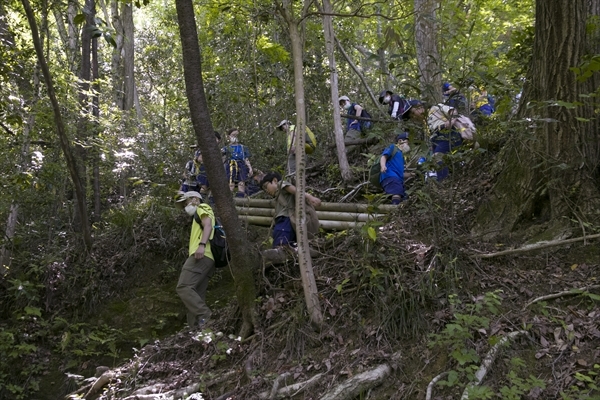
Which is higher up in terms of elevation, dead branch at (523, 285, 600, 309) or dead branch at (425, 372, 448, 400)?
dead branch at (523, 285, 600, 309)

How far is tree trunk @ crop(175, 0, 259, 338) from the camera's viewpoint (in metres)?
5.69

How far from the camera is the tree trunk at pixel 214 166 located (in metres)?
5.69

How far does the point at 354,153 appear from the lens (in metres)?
12.2

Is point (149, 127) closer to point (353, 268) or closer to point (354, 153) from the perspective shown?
point (354, 153)

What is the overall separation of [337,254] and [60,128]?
495cm

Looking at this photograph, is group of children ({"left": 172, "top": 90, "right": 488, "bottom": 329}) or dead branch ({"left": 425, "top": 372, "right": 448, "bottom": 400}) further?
group of children ({"left": 172, "top": 90, "right": 488, "bottom": 329})

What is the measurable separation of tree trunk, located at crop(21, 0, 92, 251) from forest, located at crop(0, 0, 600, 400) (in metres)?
0.04

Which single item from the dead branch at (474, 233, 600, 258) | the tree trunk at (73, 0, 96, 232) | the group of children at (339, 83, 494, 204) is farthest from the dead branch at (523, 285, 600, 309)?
the tree trunk at (73, 0, 96, 232)

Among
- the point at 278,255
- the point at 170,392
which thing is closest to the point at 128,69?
the point at 278,255

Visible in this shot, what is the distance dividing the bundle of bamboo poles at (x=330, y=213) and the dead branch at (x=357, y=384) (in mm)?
2835

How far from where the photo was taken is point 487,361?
4.56m

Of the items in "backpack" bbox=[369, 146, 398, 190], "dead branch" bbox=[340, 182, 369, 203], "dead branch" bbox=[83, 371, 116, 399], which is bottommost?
"dead branch" bbox=[83, 371, 116, 399]

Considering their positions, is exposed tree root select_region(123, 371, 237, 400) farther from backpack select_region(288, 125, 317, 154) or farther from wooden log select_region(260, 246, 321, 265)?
backpack select_region(288, 125, 317, 154)

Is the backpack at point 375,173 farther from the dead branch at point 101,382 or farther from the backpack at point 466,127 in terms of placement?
the dead branch at point 101,382
